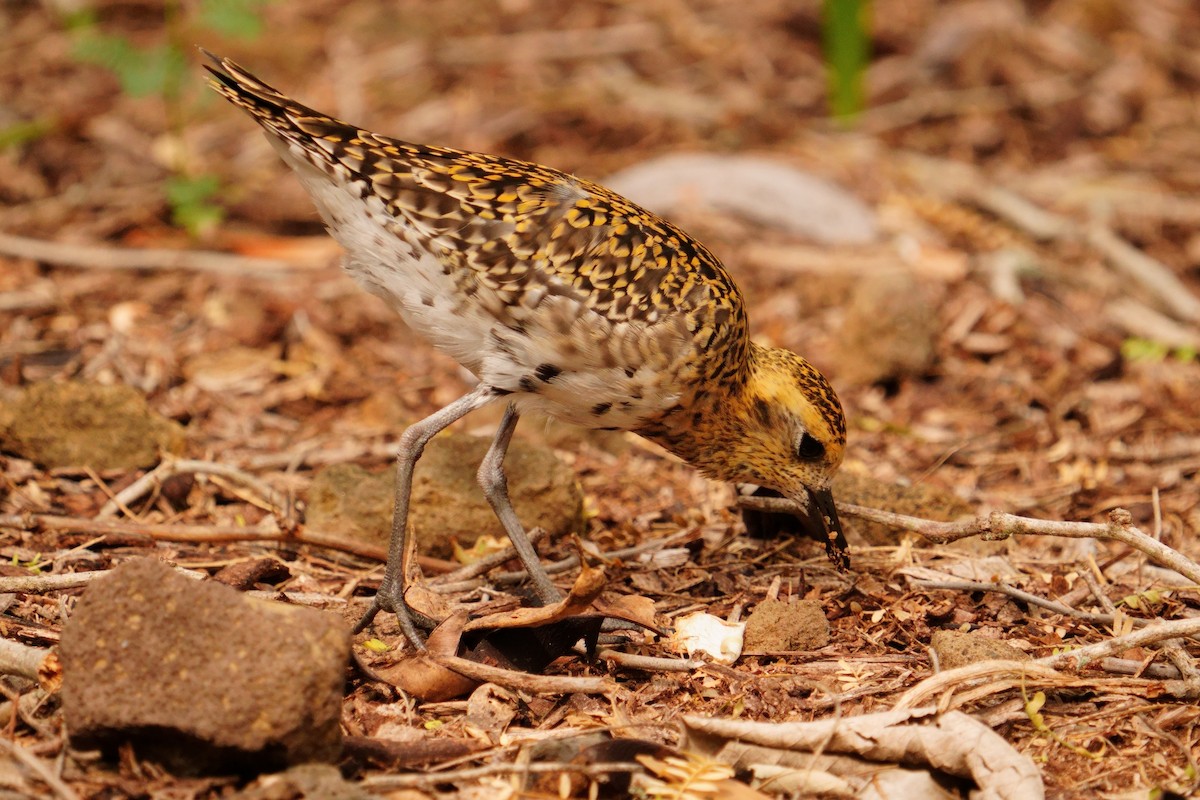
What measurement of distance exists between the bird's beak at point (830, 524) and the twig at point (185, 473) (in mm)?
2536

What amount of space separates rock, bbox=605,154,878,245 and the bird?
4373mm

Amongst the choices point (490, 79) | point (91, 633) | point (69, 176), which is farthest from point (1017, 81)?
point (91, 633)

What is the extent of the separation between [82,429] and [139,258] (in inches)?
120

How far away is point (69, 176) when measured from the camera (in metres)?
10.1

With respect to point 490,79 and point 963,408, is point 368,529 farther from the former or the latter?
point 490,79

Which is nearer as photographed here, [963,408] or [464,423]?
[464,423]

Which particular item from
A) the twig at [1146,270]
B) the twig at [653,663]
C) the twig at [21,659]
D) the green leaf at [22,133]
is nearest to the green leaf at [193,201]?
the green leaf at [22,133]

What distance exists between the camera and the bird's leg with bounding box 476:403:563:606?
213 inches

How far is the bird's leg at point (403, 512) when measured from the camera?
5.10 meters

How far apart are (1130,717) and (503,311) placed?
9.31ft

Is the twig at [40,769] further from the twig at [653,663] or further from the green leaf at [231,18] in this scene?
the green leaf at [231,18]

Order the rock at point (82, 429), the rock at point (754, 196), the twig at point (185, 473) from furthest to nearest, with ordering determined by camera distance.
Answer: the rock at point (754, 196), the rock at point (82, 429), the twig at point (185, 473)

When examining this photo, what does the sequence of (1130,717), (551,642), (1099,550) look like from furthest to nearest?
(1099,550) < (551,642) < (1130,717)

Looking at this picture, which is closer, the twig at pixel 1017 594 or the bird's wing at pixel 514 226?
the twig at pixel 1017 594
